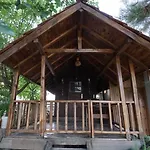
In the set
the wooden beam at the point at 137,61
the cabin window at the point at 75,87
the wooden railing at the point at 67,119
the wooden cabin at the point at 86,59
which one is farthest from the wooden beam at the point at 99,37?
the cabin window at the point at 75,87

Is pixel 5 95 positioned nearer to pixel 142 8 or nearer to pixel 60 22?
pixel 60 22

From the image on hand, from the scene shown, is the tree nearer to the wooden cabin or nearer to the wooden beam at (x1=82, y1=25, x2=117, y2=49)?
the wooden cabin

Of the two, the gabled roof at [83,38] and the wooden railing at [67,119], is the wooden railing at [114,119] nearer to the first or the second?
the wooden railing at [67,119]

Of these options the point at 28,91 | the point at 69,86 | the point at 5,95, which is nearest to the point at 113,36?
the point at 69,86

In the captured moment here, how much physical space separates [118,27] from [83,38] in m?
1.87

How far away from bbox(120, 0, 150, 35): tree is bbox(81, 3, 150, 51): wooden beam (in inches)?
89.6

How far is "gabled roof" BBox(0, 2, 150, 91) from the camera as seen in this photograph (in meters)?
4.49

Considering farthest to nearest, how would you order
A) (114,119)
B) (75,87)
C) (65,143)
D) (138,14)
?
(75,87) < (114,119) < (138,14) < (65,143)

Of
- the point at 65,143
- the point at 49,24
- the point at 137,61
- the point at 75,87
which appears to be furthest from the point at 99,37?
the point at 75,87

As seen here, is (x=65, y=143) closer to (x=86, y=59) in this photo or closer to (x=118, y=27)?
(x=118, y=27)

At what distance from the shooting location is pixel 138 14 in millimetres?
6250

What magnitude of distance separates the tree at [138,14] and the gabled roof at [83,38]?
68.3 inches

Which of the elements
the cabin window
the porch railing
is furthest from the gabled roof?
the cabin window

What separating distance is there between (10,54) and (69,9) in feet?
6.73
